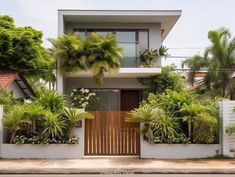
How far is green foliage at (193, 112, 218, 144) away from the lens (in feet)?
51.5

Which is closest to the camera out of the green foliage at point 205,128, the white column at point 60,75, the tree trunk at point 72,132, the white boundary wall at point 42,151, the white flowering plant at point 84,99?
the green foliage at point 205,128

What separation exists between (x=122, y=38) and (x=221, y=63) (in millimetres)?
8746

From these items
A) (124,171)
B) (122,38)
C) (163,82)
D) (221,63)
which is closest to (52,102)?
(124,171)

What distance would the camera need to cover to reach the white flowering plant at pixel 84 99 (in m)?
21.6

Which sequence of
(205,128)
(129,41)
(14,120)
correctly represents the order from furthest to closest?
1. (129,41)
2. (205,128)
3. (14,120)

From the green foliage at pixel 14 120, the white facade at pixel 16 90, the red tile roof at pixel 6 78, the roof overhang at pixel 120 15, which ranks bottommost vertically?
the green foliage at pixel 14 120

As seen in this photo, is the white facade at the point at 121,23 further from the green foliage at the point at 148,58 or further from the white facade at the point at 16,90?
the white facade at the point at 16,90

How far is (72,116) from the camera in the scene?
15.9 m

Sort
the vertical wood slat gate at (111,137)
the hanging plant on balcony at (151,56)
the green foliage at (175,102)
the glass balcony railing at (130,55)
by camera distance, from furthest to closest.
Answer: the hanging plant on balcony at (151,56) → the glass balcony railing at (130,55) → the vertical wood slat gate at (111,137) → the green foliage at (175,102)

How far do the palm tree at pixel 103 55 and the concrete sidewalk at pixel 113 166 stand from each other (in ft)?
19.2

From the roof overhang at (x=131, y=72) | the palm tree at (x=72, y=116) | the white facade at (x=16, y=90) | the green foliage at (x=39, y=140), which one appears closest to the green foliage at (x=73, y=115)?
the palm tree at (x=72, y=116)

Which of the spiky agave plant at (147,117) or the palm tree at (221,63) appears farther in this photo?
the palm tree at (221,63)

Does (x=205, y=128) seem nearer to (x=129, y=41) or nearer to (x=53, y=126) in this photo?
(x=53, y=126)

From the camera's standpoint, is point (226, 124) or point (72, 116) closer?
point (72, 116)
